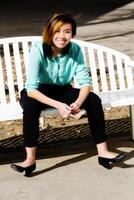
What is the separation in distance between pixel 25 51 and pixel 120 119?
1.27m

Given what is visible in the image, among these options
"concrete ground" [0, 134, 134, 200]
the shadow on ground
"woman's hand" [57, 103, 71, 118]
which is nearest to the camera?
"concrete ground" [0, 134, 134, 200]

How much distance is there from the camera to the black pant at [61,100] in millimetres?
4273

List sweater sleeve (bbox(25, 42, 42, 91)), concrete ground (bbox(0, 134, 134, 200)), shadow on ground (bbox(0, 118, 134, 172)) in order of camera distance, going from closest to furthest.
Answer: concrete ground (bbox(0, 134, 134, 200)), sweater sleeve (bbox(25, 42, 42, 91)), shadow on ground (bbox(0, 118, 134, 172))

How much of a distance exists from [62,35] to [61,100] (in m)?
0.50

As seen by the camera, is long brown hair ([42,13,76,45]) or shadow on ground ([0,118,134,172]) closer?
long brown hair ([42,13,76,45])

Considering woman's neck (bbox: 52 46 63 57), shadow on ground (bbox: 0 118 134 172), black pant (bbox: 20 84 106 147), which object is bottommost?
shadow on ground (bbox: 0 118 134 172)

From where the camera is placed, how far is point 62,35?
14.0 feet

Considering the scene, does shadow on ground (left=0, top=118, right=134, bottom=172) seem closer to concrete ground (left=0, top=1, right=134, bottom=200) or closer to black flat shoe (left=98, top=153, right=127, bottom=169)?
concrete ground (left=0, top=1, right=134, bottom=200)

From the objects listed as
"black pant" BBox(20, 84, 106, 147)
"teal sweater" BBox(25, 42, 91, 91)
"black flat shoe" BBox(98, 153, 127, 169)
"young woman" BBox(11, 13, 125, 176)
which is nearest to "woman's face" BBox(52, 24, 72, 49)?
"young woman" BBox(11, 13, 125, 176)

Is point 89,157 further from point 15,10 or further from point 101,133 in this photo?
point 15,10

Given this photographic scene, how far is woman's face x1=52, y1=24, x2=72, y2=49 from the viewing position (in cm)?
427

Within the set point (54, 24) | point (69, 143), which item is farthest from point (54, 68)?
point (69, 143)

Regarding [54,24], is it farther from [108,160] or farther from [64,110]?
[108,160]

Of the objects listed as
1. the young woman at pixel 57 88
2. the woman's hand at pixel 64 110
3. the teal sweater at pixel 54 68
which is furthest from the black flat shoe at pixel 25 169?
the teal sweater at pixel 54 68
